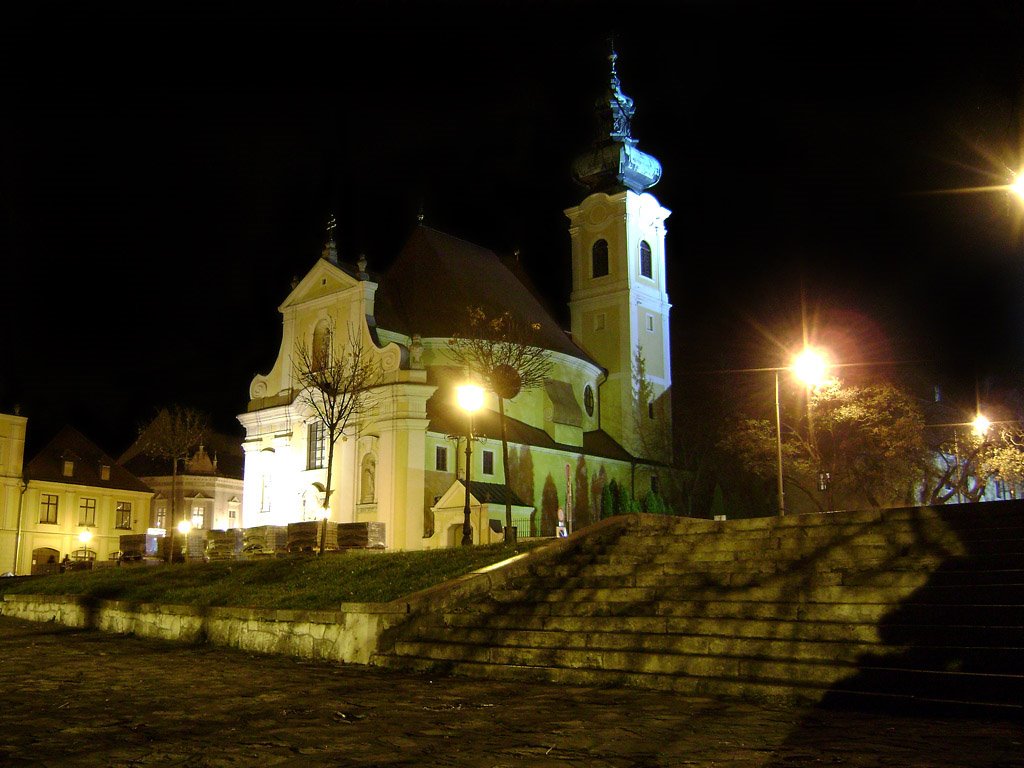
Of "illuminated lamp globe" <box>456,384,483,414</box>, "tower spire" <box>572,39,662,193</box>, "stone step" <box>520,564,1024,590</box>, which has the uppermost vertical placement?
"tower spire" <box>572,39,662,193</box>

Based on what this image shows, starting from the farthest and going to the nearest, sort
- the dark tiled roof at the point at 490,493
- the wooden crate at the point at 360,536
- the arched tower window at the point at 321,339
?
the arched tower window at the point at 321,339 → the dark tiled roof at the point at 490,493 → the wooden crate at the point at 360,536

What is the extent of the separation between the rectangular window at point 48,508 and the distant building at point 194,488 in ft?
33.1

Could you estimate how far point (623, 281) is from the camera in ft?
187

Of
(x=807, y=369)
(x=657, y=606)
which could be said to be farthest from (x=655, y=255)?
(x=657, y=606)

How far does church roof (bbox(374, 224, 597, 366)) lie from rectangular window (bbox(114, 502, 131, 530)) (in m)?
25.9

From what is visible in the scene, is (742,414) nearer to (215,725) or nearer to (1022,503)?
(1022,503)

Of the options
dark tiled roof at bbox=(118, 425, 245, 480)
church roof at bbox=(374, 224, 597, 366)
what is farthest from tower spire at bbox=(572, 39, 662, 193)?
dark tiled roof at bbox=(118, 425, 245, 480)

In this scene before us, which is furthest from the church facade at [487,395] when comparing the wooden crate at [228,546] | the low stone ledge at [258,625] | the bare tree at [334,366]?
the low stone ledge at [258,625]

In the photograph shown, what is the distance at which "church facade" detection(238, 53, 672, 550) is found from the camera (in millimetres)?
42438

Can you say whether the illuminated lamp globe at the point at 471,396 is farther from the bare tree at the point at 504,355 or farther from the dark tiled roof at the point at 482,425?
the dark tiled roof at the point at 482,425

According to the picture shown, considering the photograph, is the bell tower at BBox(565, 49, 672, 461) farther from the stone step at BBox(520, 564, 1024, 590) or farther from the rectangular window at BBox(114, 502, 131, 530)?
the stone step at BBox(520, 564, 1024, 590)

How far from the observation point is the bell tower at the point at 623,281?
2208 inches

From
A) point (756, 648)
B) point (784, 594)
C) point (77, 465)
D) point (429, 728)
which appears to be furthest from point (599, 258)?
point (429, 728)

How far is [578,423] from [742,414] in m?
11.1
